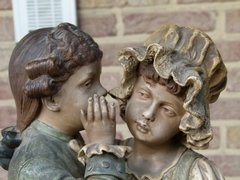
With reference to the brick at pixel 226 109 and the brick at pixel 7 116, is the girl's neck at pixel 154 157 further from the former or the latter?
the brick at pixel 7 116

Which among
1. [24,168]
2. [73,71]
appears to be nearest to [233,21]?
[73,71]

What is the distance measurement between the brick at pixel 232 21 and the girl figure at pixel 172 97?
85cm

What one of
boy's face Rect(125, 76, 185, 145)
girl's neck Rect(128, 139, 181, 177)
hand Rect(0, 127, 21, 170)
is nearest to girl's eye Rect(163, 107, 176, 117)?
boy's face Rect(125, 76, 185, 145)

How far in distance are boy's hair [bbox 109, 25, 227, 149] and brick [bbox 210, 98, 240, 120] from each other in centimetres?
83

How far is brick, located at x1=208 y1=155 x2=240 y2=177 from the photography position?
7.70 feet

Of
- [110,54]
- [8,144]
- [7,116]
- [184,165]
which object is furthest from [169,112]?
[7,116]

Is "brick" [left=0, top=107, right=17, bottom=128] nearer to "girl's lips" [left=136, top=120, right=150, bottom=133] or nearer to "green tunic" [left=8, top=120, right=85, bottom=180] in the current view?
"green tunic" [left=8, top=120, right=85, bottom=180]

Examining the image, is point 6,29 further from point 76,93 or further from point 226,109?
point 76,93

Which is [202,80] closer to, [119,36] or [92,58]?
[92,58]

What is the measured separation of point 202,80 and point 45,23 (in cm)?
112

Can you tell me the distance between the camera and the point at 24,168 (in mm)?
1329

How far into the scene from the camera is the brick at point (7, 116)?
2357 mm

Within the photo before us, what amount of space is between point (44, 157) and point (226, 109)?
1126 mm

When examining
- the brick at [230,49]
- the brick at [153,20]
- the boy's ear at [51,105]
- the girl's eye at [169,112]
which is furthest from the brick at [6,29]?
the girl's eye at [169,112]
